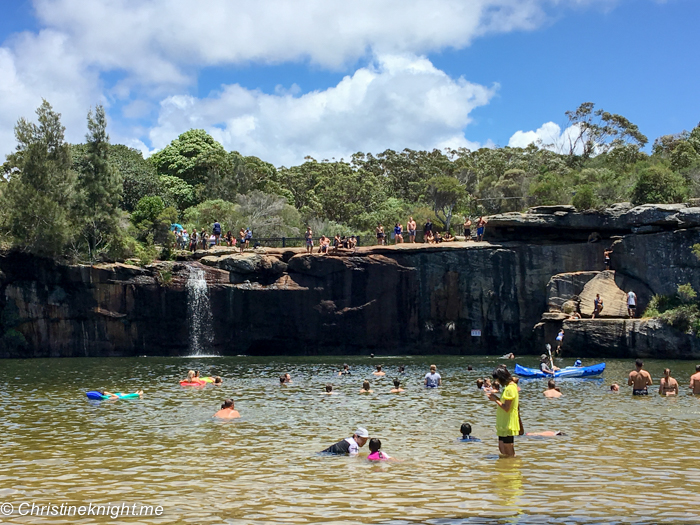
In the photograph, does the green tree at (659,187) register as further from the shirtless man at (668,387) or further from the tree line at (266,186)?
the shirtless man at (668,387)

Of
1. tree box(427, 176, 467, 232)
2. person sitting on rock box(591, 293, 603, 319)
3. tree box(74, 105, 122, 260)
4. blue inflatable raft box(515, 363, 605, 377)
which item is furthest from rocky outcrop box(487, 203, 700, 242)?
tree box(74, 105, 122, 260)

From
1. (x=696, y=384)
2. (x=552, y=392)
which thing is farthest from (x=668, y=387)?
(x=552, y=392)

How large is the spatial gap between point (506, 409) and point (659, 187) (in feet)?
141

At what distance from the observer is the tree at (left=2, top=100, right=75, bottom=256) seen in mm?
48531

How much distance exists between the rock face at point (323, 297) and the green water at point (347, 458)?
66.2ft

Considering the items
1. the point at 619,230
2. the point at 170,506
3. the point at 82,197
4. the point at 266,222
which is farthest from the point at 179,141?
the point at 170,506

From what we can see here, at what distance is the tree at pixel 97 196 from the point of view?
168 ft

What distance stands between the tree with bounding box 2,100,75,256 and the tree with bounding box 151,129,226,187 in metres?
34.0

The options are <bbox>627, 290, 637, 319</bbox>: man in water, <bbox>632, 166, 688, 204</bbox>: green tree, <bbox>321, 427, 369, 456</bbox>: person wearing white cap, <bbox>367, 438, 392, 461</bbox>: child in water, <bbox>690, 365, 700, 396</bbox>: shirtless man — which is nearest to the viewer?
<bbox>367, 438, 392, 461</bbox>: child in water

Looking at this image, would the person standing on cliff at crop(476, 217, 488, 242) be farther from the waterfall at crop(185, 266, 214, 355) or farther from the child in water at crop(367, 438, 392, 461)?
the child in water at crop(367, 438, 392, 461)

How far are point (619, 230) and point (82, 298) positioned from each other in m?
35.6

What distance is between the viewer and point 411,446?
1656 centimetres

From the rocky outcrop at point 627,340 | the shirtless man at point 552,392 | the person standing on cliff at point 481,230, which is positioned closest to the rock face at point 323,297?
the person standing on cliff at point 481,230

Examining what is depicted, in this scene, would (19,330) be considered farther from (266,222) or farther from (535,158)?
(535,158)
